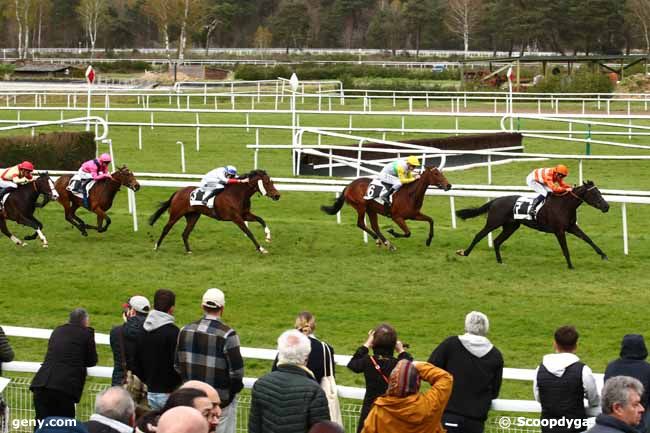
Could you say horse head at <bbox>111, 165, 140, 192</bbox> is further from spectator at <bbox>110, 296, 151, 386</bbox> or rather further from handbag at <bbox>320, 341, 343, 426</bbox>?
handbag at <bbox>320, 341, 343, 426</bbox>

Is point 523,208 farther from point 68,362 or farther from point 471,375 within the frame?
point 68,362

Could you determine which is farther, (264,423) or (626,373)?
(626,373)

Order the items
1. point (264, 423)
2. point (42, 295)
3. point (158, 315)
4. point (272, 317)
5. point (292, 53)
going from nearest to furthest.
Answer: point (264, 423) → point (158, 315) → point (272, 317) → point (42, 295) → point (292, 53)

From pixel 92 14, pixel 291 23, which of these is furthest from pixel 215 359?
pixel 291 23

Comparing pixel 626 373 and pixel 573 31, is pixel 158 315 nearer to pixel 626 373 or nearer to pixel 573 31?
pixel 626 373

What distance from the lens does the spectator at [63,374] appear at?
5.40 meters

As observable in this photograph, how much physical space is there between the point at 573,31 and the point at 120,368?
163ft

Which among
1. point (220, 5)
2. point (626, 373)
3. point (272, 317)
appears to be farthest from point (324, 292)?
point (220, 5)

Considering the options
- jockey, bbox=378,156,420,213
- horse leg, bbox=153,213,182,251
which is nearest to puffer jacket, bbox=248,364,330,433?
jockey, bbox=378,156,420,213

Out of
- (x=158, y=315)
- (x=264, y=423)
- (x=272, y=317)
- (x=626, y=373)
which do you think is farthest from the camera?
(x=272, y=317)

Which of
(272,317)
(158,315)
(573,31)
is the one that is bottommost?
(272,317)

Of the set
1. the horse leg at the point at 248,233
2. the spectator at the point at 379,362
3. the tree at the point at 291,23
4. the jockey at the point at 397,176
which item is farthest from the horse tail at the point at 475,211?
Answer: the tree at the point at 291,23

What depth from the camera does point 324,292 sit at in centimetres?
954

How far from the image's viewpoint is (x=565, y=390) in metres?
4.81
